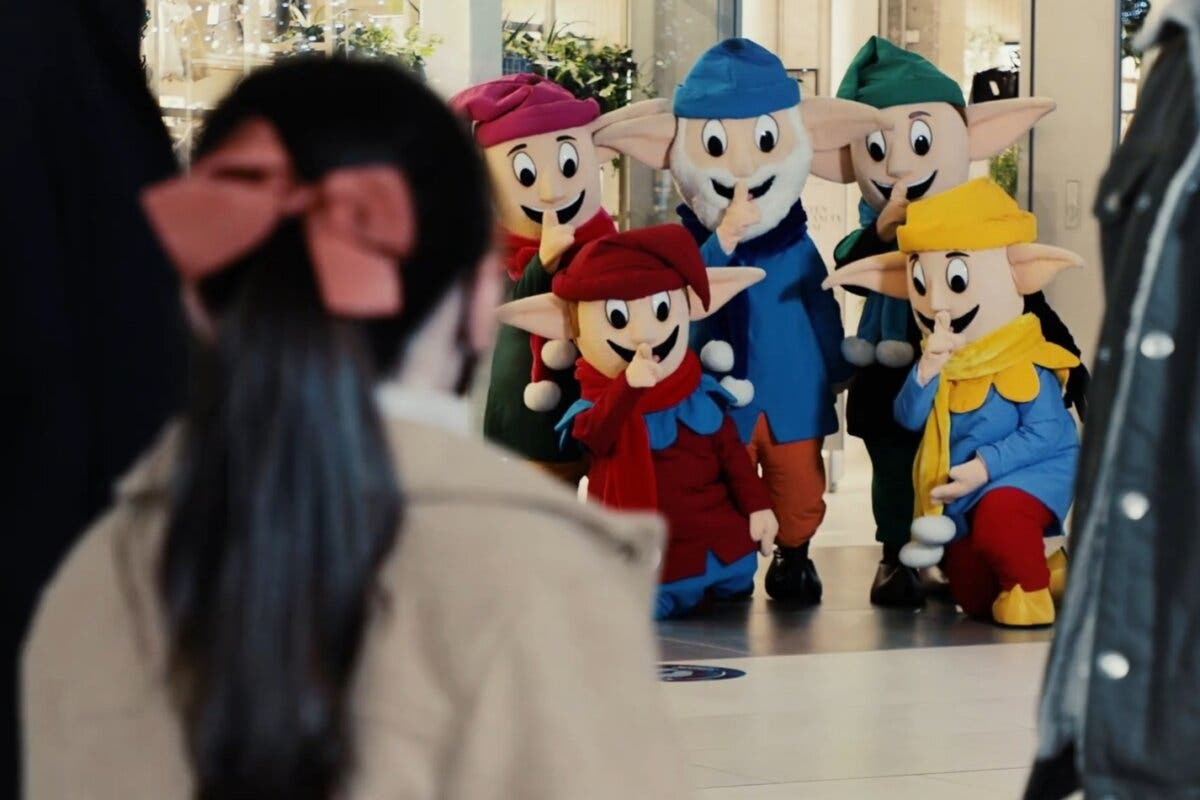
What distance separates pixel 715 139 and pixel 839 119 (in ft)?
1.30

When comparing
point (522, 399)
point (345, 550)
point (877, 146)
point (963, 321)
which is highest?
point (877, 146)

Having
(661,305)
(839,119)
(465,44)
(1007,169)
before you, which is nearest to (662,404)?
(661,305)

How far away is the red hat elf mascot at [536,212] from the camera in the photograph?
5.17 m

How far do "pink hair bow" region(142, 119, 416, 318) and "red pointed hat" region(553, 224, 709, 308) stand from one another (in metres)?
3.66

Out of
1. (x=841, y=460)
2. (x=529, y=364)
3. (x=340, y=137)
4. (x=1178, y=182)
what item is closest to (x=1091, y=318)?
(x=841, y=460)

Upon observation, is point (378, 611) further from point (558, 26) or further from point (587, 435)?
point (558, 26)

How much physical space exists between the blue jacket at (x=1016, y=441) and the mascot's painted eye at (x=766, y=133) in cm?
77

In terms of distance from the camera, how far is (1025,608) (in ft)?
15.9

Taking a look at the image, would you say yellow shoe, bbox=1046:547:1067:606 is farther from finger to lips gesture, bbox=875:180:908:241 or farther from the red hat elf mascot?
the red hat elf mascot

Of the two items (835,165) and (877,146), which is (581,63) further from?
(877,146)

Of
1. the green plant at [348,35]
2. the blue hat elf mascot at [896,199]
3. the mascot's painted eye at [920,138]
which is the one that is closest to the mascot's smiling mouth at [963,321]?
the blue hat elf mascot at [896,199]

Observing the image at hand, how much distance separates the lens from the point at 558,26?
20.3ft

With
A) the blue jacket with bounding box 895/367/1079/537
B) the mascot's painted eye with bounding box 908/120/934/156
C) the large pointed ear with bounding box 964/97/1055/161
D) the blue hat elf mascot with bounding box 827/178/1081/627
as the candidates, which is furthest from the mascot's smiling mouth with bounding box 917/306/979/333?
the large pointed ear with bounding box 964/97/1055/161

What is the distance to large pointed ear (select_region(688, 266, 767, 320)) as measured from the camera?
499 centimetres
